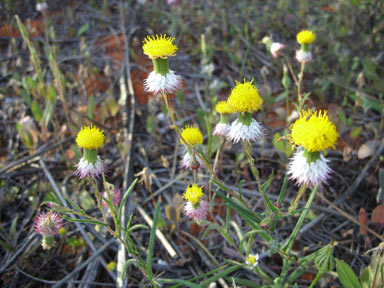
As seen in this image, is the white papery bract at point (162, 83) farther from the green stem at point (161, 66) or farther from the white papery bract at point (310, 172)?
the white papery bract at point (310, 172)

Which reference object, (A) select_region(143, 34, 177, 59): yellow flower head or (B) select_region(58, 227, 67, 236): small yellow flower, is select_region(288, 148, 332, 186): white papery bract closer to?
(A) select_region(143, 34, 177, 59): yellow flower head

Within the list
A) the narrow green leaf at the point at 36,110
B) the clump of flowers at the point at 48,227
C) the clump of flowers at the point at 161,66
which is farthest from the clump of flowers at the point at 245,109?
the narrow green leaf at the point at 36,110

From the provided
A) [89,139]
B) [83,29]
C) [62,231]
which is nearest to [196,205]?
[89,139]

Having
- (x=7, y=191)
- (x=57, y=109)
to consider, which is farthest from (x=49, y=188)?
(x=57, y=109)

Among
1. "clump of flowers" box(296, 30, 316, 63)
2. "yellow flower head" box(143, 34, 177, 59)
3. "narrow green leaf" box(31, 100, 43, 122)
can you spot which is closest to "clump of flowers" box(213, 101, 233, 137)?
"yellow flower head" box(143, 34, 177, 59)

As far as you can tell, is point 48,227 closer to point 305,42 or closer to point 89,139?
point 89,139

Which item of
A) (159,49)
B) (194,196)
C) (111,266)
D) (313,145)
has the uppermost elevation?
(159,49)

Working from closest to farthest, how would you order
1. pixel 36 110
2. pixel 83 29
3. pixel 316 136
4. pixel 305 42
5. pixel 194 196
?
pixel 316 136 < pixel 194 196 < pixel 305 42 < pixel 36 110 < pixel 83 29
